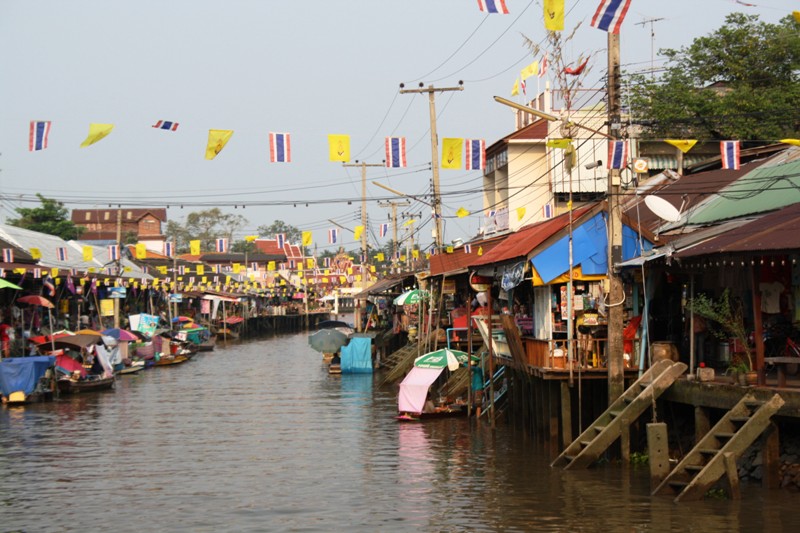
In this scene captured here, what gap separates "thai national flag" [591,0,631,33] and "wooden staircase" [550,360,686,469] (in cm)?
637

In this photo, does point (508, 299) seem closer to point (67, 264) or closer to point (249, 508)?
point (249, 508)

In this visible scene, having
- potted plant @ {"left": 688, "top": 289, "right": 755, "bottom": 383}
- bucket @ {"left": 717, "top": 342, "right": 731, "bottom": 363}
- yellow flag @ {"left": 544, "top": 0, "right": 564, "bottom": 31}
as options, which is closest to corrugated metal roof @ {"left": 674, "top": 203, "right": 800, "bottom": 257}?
potted plant @ {"left": 688, "top": 289, "right": 755, "bottom": 383}

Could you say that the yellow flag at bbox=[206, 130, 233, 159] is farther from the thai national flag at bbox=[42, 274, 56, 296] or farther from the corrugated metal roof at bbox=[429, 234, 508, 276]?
the thai national flag at bbox=[42, 274, 56, 296]

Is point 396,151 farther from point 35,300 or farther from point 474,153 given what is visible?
point 35,300

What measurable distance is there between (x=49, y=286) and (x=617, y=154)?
3156 cm

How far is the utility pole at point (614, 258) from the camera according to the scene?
18.7 m

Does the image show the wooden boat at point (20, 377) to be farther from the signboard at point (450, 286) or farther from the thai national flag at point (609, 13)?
the thai national flag at point (609, 13)

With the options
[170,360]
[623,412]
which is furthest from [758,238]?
[170,360]

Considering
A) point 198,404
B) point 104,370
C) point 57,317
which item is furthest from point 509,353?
point 57,317

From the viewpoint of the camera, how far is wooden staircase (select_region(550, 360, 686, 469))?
693 inches

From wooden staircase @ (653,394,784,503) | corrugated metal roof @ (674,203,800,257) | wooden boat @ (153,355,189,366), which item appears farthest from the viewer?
wooden boat @ (153,355,189,366)

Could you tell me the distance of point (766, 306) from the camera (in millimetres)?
18156

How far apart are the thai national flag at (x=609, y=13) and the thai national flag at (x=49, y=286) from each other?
31961mm

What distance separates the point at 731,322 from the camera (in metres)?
17.4
